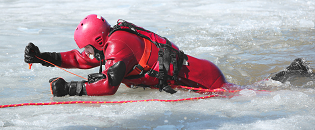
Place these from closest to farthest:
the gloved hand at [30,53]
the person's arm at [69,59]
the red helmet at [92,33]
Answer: the red helmet at [92,33]
the gloved hand at [30,53]
the person's arm at [69,59]

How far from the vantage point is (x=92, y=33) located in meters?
3.21

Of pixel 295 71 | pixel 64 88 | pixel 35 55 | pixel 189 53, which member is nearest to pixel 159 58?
pixel 64 88

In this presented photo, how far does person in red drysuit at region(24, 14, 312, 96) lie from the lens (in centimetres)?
301

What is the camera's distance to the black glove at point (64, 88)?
3.04 m

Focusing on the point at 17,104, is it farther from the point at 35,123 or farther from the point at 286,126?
the point at 286,126

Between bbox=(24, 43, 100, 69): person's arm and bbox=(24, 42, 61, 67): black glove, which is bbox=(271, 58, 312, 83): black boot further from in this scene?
bbox=(24, 42, 61, 67): black glove

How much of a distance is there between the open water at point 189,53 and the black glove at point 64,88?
142 millimetres

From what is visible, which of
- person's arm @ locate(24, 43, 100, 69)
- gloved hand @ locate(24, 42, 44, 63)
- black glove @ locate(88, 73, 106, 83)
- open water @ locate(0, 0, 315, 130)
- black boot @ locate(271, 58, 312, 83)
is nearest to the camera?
open water @ locate(0, 0, 315, 130)

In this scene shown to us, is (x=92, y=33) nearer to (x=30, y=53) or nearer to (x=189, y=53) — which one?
(x=30, y=53)

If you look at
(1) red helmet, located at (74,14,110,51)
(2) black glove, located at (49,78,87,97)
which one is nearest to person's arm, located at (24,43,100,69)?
(1) red helmet, located at (74,14,110,51)

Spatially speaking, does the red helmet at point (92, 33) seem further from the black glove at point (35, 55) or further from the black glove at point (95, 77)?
the black glove at point (35, 55)

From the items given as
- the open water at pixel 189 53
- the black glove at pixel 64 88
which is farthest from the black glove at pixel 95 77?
the open water at pixel 189 53

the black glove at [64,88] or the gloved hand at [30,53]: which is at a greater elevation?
the gloved hand at [30,53]

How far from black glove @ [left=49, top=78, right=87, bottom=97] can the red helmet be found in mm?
432
